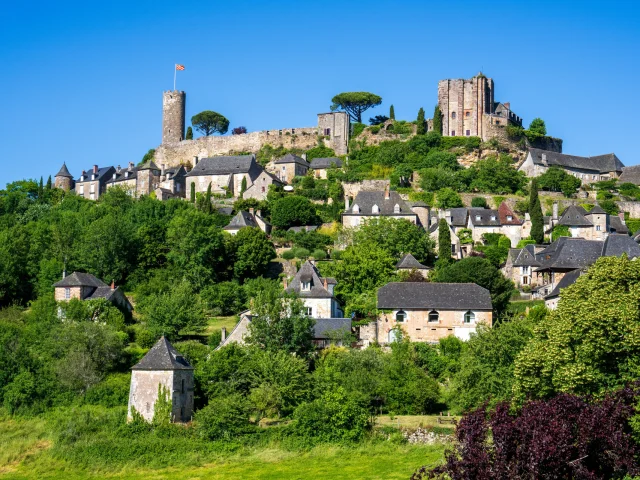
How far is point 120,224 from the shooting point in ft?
225

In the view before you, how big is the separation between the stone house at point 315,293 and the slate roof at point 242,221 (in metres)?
19.0

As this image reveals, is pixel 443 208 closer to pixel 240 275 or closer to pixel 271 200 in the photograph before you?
pixel 271 200

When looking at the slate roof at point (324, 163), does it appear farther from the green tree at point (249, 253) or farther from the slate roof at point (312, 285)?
the slate roof at point (312, 285)

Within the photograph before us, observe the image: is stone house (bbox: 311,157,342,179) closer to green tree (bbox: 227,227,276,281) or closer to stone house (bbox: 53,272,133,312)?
green tree (bbox: 227,227,276,281)

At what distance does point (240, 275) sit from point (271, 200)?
1776 centimetres

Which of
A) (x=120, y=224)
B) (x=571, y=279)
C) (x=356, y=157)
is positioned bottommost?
(x=571, y=279)

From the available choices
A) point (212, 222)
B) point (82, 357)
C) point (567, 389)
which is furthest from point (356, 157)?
point (567, 389)

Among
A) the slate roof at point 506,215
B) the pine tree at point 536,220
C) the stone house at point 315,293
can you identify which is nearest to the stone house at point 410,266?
the stone house at point 315,293

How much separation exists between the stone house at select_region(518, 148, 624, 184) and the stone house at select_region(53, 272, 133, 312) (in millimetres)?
45954

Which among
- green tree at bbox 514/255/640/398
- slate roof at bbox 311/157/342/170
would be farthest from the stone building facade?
green tree at bbox 514/255/640/398

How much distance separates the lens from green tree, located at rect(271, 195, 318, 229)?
77.7 metres

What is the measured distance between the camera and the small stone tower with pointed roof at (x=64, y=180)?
329 feet

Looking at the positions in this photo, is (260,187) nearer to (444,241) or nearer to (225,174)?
(225,174)

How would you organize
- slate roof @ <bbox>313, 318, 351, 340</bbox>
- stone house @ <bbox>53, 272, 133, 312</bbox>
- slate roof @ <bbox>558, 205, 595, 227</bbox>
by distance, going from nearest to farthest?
1. slate roof @ <bbox>313, 318, 351, 340</bbox>
2. stone house @ <bbox>53, 272, 133, 312</bbox>
3. slate roof @ <bbox>558, 205, 595, 227</bbox>
